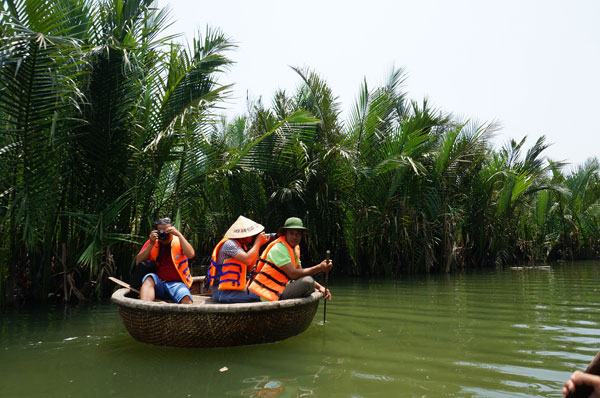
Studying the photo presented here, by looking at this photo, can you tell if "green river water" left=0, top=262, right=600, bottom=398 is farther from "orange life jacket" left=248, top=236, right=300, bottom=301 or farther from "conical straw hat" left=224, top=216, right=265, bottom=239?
"conical straw hat" left=224, top=216, right=265, bottom=239

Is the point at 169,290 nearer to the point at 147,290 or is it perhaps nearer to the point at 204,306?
the point at 147,290

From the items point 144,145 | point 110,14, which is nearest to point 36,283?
point 144,145

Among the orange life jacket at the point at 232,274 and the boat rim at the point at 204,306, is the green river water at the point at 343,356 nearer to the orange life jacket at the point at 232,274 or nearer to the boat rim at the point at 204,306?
the boat rim at the point at 204,306

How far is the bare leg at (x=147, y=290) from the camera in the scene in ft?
17.2

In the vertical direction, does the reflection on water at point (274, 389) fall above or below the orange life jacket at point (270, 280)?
below

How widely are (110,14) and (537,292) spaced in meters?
8.68

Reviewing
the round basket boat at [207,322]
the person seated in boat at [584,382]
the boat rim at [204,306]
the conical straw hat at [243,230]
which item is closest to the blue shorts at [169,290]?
the round basket boat at [207,322]

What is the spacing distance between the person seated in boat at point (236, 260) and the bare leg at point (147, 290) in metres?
0.73

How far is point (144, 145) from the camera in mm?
8023

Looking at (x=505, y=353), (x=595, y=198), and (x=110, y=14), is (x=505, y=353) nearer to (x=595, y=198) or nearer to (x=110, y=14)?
(x=110, y=14)

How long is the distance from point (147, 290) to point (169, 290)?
0.29 metres

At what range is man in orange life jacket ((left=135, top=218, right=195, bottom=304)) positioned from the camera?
5.41 metres

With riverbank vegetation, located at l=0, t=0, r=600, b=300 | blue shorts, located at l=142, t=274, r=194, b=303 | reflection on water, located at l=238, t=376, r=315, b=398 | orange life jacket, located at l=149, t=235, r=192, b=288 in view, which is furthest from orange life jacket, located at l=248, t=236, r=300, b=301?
riverbank vegetation, located at l=0, t=0, r=600, b=300

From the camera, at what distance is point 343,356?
4379mm
